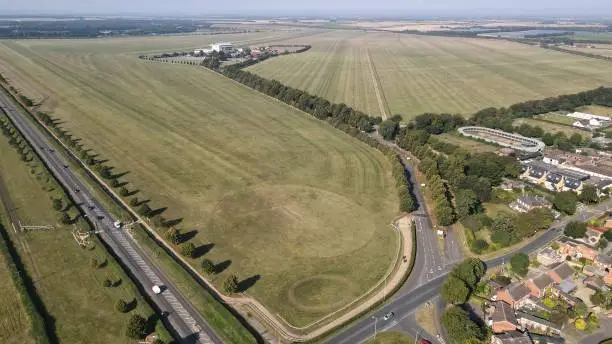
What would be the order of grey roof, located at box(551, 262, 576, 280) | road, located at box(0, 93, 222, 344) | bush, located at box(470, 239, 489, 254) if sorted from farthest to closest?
1. bush, located at box(470, 239, 489, 254)
2. grey roof, located at box(551, 262, 576, 280)
3. road, located at box(0, 93, 222, 344)

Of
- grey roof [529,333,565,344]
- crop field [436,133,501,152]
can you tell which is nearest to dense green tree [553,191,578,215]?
crop field [436,133,501,152]

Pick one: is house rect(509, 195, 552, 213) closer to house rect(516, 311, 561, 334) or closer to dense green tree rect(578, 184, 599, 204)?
dense green tree rect(578, 184, 599, 204)

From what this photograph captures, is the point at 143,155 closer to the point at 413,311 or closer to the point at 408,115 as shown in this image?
the point at 413,311

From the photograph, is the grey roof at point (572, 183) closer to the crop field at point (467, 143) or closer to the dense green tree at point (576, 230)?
the dense green tree at point (576, 230)

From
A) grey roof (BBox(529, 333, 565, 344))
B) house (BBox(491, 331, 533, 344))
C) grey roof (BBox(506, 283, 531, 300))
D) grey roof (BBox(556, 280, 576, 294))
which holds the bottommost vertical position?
grey roof (BBox(529, 333, 565, 344))

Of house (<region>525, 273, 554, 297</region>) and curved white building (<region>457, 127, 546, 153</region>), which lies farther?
curved white building (<region>457, 127, 546, 153</region>)

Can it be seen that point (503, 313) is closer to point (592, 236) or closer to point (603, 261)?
point (603, 261)

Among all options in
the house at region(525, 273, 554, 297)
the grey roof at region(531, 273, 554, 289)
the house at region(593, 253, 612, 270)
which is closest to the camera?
the house at region(525, 273, 554, 297)
